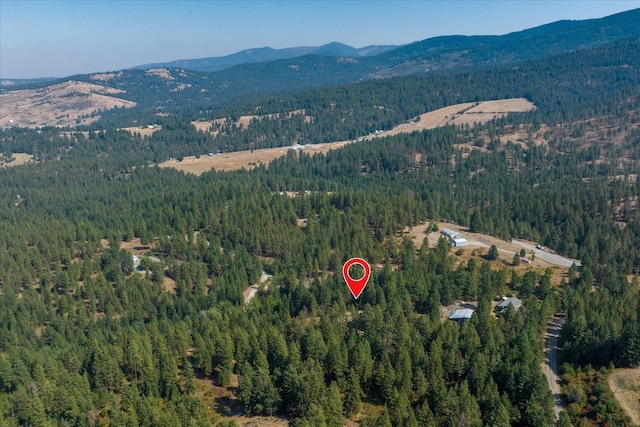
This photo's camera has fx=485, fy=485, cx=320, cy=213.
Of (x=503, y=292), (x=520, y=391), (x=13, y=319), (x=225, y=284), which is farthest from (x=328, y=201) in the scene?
(x=520, y=391)

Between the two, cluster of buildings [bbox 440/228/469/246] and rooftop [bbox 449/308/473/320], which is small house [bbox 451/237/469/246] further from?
rooftop [bbox 449/308/473/320]

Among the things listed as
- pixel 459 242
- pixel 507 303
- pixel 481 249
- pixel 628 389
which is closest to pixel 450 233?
pixel 459 242

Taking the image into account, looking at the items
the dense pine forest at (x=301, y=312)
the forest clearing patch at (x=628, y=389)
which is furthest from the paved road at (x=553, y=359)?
the forest clearing patch at (x=628, y=389)

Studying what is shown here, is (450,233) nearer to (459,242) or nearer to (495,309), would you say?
(459,242)

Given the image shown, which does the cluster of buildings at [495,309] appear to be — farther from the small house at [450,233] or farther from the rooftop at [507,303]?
the small house at [450,233]

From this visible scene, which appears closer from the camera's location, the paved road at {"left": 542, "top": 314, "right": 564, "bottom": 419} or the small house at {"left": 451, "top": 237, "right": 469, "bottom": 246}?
the paved road at {"left": 542, "top": 314, "right": 564, "bottom": 419}

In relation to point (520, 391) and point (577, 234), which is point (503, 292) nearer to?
point (520, 391)

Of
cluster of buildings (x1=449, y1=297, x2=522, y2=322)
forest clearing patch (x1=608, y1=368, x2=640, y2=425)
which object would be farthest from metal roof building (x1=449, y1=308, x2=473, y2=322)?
forest clearing patch (x1=608, y1=368, x2=640, y2=425)
